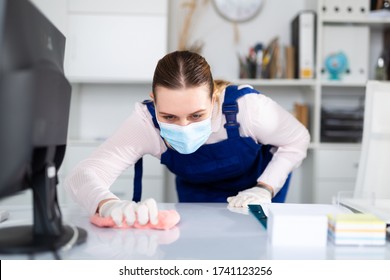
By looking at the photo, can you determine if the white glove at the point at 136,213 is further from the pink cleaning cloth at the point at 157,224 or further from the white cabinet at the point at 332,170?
the white cabinet at the point at 332,170

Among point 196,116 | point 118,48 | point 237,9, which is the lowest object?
point 196,116

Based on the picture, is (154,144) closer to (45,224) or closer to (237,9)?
(45,224)

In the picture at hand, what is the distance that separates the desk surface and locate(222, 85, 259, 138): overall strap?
46 cm

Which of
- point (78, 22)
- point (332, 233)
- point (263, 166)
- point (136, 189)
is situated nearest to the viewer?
point (332, 233)

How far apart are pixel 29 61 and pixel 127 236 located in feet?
1.23

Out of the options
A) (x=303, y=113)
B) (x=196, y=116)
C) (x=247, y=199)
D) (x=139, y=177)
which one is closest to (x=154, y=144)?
(x=139, y=177)

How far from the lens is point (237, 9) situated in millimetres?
3197

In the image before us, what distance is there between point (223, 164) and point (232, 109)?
0.61ft

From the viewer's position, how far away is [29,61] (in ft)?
2.40

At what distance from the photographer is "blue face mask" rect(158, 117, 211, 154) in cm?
130

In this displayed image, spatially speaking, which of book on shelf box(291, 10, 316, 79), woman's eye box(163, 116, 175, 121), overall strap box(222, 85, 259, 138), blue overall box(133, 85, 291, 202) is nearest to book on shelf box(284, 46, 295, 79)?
book on shelf box(291, 10, 316, 79)

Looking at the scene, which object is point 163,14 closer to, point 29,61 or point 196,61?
point 196,61

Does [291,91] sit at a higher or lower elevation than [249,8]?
lower
